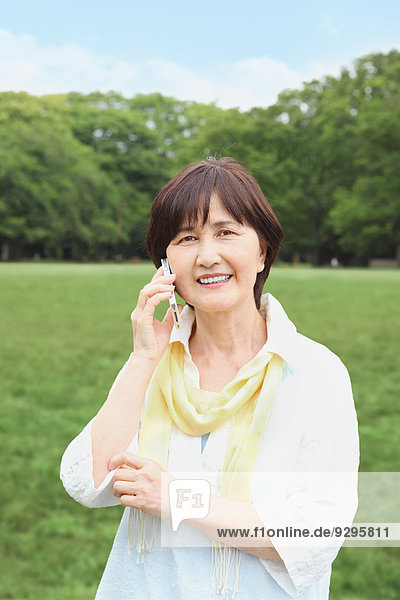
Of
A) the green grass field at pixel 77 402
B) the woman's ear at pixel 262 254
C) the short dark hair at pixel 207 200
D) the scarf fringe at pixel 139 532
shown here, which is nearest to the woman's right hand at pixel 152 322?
the short dark hair at pixel 207 200

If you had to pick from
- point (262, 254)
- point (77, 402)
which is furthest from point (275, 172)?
point (262, 254)

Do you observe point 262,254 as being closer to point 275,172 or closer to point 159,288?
point 159,288

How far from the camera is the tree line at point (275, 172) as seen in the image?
44.3 metres

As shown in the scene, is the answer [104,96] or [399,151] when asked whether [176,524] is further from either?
[104,96]

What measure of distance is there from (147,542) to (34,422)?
6.73m

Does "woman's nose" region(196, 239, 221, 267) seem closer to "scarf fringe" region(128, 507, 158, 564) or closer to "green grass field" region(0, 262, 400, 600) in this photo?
"scarf fringe" region(128, 507, 158, 564)

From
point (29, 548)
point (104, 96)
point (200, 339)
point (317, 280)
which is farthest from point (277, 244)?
point (104, 96)

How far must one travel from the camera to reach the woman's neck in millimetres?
1876

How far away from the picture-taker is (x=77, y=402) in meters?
9.05

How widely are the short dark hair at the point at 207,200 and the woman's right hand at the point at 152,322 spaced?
0.13 m

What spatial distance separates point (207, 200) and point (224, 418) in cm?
55

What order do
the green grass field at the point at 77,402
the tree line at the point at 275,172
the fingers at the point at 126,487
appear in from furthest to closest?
1. the tree line at the point at 275,172
2. the green grass field at the point at 77,402
3. the fingers at the point at 126,487

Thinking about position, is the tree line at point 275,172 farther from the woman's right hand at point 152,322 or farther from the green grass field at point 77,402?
the woman's right hand at point 152,322

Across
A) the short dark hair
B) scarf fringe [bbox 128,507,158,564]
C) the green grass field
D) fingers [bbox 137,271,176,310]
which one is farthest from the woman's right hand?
the green grass field
